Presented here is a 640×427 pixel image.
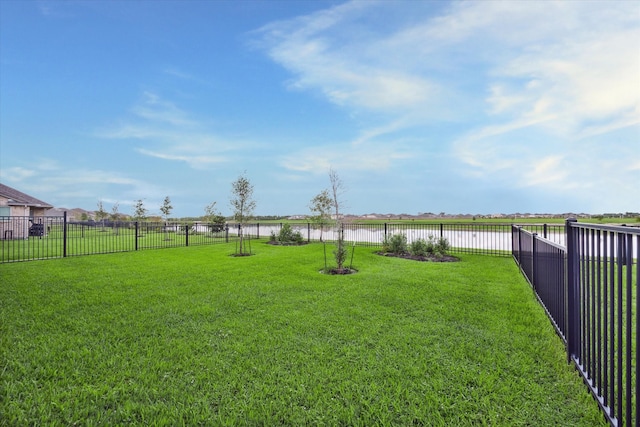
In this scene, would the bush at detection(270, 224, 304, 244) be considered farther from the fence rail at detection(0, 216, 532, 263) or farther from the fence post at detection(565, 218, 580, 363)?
the fence post at detection(565, 218, 580, 363)

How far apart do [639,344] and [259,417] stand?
2177 millimetres

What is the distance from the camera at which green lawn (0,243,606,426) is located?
201 cm

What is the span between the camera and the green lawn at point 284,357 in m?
2.01

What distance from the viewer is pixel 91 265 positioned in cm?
804

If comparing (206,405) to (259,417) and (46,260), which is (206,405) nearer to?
(259,417)

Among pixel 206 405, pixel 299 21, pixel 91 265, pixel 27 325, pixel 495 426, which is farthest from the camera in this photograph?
pixel 299 21

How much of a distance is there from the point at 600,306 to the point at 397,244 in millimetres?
8110

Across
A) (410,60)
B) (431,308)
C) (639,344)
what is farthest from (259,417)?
(410,60)

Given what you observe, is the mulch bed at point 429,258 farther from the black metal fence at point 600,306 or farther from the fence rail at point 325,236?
the black metal fence at point 600,306

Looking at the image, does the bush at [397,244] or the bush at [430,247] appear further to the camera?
the bush at [397,244]

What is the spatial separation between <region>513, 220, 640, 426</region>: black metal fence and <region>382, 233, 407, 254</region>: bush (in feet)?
21.2

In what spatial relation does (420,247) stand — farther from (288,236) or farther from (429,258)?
(288,236)

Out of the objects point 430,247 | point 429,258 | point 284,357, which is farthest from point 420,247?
point 284,357

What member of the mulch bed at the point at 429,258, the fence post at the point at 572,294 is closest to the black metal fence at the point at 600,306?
the fence post at the point at 572,294
